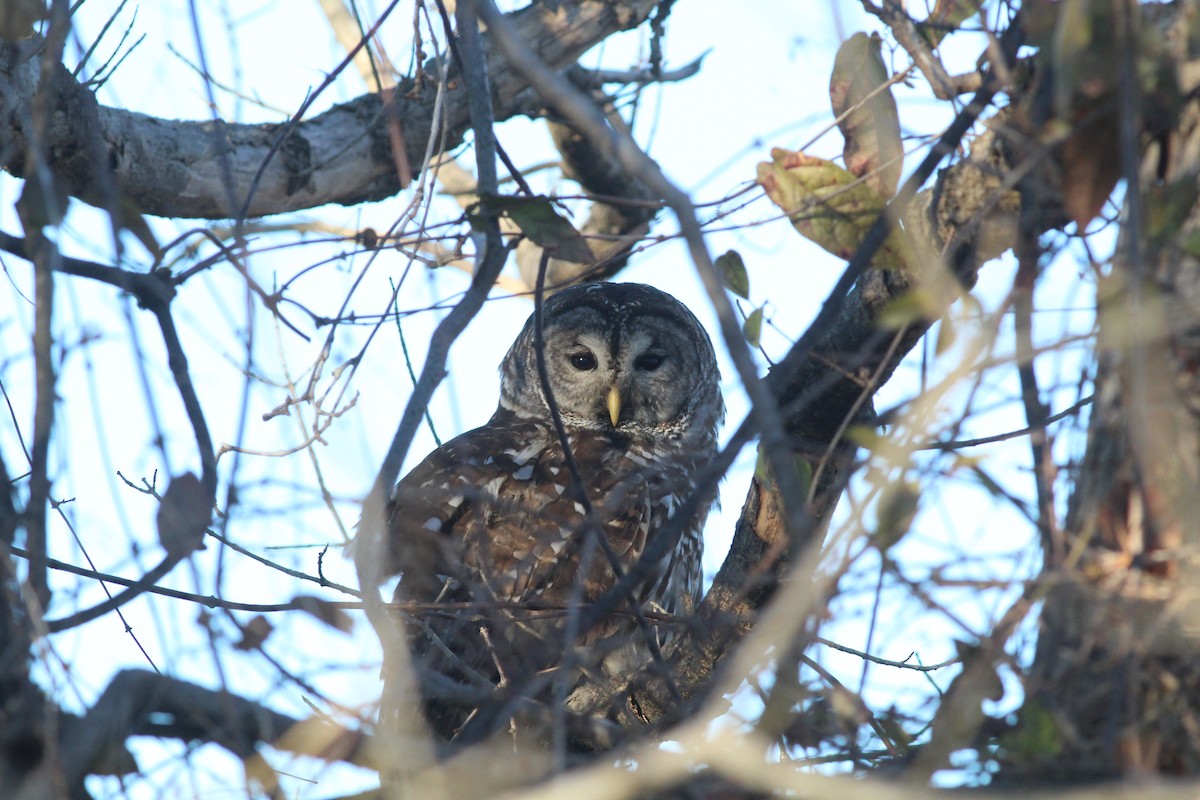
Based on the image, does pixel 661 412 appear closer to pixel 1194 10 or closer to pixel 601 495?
pixel 601 495

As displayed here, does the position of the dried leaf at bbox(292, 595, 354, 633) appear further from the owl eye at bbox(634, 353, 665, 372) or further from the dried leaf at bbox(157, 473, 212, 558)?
the owl eye at bbox(634, 353, 665, 372)

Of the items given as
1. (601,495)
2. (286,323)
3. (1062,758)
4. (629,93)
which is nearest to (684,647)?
(601,495)

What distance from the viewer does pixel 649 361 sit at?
18.9 ft

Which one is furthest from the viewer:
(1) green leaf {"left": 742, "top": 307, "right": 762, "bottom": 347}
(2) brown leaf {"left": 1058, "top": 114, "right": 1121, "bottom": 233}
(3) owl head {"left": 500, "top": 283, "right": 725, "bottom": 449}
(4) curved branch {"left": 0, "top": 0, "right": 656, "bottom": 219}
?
(3) owl head {"left": 500, "top": 283, "right": 725, "bottom": 449}

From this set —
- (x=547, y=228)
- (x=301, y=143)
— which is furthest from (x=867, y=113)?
(x=301, y=143)

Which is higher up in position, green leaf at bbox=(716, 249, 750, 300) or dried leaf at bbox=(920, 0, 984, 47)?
dried leaf at bbox=(920, 0, 984, 47)

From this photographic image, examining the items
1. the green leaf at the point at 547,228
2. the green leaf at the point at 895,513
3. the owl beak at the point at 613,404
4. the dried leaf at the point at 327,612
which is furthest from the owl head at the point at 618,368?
the green leaf at the point at 895,513

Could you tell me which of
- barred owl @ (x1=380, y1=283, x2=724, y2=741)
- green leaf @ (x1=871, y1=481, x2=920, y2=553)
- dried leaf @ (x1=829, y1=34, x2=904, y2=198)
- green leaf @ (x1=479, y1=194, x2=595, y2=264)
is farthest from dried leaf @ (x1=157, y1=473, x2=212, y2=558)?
dried leaf @ (x1=829, y1=34, x2=904, y2=198)

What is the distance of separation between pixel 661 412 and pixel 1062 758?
12.6ft

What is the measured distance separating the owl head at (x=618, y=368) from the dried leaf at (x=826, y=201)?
260 centimetres

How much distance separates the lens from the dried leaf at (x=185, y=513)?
228 cm

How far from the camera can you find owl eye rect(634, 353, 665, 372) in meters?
5.73

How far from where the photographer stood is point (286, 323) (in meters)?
3.00

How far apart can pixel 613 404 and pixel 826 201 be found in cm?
271
